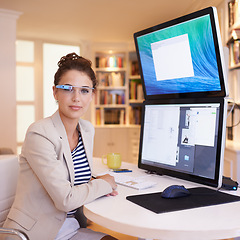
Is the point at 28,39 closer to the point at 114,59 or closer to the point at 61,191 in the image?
the point at 114,59

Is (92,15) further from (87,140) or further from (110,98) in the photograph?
(87,140)

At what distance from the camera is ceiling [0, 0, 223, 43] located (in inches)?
174

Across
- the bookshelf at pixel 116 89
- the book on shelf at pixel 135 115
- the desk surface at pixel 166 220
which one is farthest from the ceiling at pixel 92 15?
the desk surface at pixel 166 220

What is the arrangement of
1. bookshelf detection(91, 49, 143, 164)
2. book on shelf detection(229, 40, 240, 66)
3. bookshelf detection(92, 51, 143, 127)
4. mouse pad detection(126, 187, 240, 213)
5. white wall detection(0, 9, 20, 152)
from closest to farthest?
mouse pad detection(126, 187, 240, 213) < book on shelf detection(229, 40, 240, 66) < white wall detection(0, 9, 20, 152) < bookshelf detection(91, 49, 143, 164) < bookshelf detection(92, 51, 143, 127)

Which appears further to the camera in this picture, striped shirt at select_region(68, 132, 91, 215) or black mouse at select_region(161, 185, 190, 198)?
striped shirt at select_region(68, 132, 91, 215)

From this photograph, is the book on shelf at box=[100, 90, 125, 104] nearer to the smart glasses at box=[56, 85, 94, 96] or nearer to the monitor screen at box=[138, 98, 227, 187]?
the monitor screen at box=[138, 98, 227, 187]

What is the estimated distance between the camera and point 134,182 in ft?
4.71

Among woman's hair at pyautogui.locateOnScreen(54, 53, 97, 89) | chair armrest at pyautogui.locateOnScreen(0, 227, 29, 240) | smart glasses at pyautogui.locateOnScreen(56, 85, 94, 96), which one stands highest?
woman's hair at pyautogui.locateOnScreen(54, 53, 97, 89)

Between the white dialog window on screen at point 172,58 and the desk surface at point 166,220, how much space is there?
683 millimetres

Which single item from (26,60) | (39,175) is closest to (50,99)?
(26,60)

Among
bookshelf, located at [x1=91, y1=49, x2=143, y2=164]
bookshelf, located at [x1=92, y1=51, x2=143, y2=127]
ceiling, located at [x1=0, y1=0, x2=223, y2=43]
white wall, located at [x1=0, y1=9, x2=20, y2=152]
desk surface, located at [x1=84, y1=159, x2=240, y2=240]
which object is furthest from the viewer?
bookshelf, located at [x1=92, y1=51, x2=143, y2=127]

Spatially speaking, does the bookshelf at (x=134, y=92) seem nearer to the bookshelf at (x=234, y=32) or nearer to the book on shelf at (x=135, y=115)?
the book on shelf at (x=135, y=115)

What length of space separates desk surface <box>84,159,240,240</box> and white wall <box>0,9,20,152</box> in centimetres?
418

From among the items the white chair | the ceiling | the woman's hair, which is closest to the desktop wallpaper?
the woman's hair
